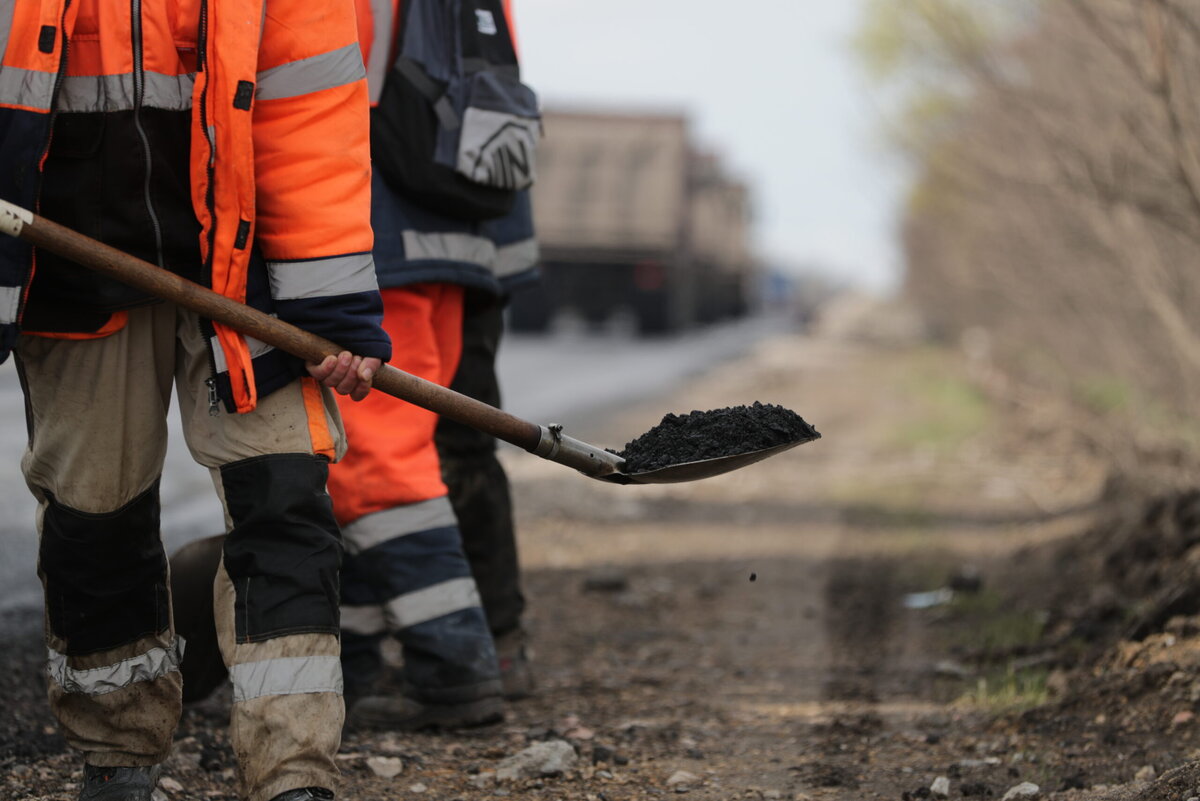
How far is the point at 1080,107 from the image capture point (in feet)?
23.3

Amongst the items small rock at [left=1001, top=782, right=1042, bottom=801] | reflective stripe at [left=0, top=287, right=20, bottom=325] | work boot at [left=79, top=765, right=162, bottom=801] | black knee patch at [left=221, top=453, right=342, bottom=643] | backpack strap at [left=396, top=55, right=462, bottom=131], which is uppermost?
backpack strap at [left=396, top=55, right=462, bottom=131]

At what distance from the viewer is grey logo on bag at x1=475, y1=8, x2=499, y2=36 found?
11.3 feet

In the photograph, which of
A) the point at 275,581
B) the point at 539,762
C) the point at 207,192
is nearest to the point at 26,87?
the point at 207,192

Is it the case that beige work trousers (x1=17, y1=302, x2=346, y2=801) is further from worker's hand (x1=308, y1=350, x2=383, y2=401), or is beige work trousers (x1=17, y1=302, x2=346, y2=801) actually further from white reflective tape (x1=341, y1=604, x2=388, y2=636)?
white reflective tape (x1=341, y1=604, x2=388, y2=636)

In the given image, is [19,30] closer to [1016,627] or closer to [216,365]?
[216,365]

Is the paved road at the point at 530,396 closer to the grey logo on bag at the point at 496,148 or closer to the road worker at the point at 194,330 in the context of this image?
the road worker at the point at 194,330

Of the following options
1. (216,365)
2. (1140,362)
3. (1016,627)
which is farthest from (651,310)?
(216,365)

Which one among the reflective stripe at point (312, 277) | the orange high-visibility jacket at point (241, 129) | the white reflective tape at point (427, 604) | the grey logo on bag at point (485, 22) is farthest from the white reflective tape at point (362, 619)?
the grey logo on bag at point (485, 22)

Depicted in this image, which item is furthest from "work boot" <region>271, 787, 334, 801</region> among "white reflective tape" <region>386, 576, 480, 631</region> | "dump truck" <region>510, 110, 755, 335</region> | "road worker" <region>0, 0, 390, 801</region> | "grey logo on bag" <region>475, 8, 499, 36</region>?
"dump truck" <region>510, 110, 755, 335</region>

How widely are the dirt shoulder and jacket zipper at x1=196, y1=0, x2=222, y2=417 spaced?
0.90 meters

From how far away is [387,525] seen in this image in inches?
130

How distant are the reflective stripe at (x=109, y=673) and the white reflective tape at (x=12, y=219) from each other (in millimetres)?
854

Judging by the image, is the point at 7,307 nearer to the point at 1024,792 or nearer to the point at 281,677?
the point at 281,677

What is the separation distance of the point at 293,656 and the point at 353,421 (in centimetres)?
94
